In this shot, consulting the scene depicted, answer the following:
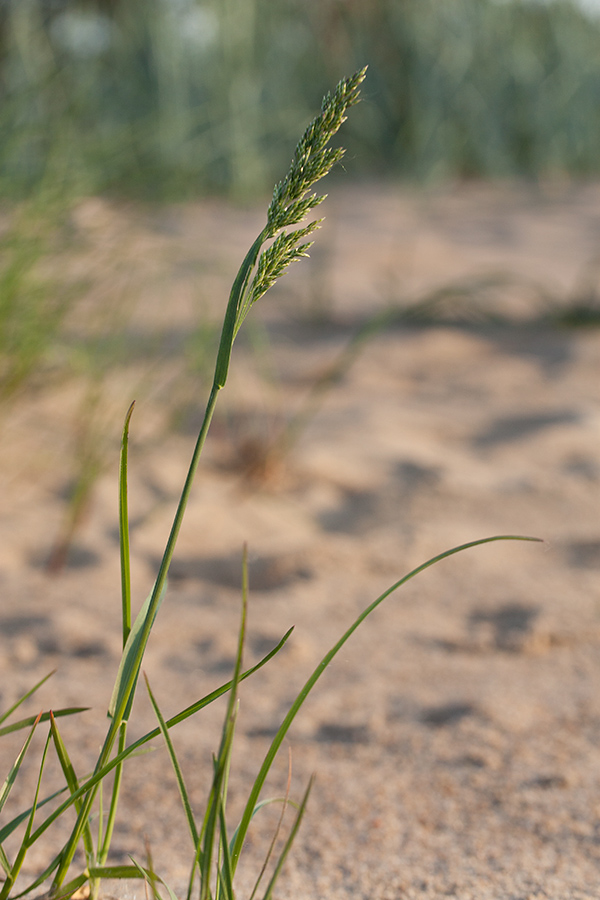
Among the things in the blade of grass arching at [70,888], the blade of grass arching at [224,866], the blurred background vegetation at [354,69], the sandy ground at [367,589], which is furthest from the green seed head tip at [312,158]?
the blurred background vegetation at [354,69]

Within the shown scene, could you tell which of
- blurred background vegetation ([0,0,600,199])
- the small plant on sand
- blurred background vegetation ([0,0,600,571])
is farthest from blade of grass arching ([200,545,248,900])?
blurred background vegetation ([0,0,600,199])

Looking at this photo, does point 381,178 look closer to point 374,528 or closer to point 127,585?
point 374,528

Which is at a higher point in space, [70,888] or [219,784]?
[219,784]

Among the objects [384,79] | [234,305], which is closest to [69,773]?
[234,305]

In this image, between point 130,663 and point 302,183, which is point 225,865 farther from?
point 302,183

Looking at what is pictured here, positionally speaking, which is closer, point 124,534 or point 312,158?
point 312,158

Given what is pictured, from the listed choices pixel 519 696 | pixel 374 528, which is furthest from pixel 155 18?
pixel 519 696

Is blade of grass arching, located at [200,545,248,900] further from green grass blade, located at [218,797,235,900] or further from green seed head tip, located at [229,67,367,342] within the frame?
green seed head tip, located at [229,67,367,342]
